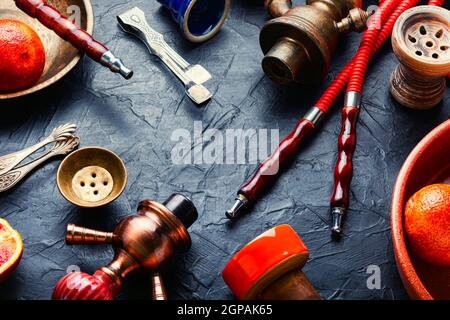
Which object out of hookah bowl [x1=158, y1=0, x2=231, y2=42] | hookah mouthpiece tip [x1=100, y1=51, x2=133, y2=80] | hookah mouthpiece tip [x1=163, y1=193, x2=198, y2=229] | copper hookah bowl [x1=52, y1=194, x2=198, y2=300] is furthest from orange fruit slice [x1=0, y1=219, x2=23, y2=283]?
hookah bowl [x1=158, y1=0, x2=231, y2=42]

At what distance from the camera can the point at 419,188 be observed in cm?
126

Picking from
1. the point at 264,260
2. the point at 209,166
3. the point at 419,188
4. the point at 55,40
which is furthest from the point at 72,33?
the point at 419,188

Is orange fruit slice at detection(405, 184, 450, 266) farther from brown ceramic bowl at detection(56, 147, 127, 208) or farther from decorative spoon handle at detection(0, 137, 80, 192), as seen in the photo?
decorative spoon handle at detection(0, 137, 80, 192)

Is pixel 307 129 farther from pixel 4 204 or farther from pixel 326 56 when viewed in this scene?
pixel 4 204

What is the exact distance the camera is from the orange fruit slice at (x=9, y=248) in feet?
3.71

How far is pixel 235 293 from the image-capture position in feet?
3.76

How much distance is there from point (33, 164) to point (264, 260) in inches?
19.3

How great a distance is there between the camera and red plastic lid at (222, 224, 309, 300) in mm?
1103

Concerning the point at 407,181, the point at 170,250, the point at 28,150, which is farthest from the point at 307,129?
the point at 28,150

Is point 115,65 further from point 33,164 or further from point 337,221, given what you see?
point 337,221

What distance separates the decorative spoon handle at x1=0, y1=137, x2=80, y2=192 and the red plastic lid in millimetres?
412

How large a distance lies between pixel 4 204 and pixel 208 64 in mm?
491

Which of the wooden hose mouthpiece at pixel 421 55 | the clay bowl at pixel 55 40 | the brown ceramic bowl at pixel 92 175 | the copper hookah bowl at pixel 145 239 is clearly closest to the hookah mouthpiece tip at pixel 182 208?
the copper hookah bowl at pixel 145 239
